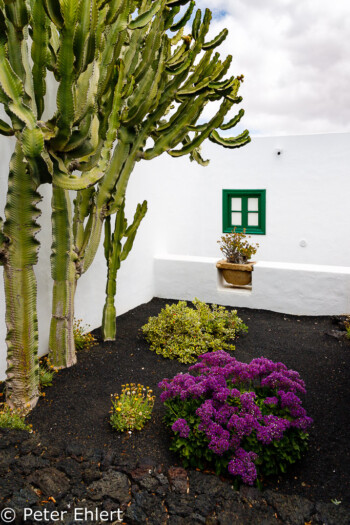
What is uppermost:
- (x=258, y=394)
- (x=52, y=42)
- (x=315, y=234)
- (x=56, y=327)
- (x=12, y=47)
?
(x=52, y=42)

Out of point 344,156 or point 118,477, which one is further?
point 344,156

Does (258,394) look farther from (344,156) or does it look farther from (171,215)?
(344,156)

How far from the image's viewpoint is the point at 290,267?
6.12 m

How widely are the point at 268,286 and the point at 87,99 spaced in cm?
410

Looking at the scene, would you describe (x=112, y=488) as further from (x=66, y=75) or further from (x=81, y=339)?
(x=66, y=75)

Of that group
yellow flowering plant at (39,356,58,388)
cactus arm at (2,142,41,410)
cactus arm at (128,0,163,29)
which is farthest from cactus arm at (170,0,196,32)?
yellow flowering plant at (39,356,58,388)

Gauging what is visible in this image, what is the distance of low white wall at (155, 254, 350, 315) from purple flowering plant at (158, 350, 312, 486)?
3136 millimetres

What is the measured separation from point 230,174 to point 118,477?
8004 millimetres

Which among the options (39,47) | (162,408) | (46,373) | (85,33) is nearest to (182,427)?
(162,408)

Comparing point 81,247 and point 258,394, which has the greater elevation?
point 81,247

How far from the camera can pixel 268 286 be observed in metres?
6.26

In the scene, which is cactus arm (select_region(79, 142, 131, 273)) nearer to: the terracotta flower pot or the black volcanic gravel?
the black volcanic gravel

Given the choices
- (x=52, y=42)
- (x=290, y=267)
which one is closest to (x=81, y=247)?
(x=52, y=42)

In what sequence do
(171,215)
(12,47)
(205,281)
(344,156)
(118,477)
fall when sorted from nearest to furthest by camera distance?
(118,477) → (12,47) → (205,281) → (171,215) → (344,156)
